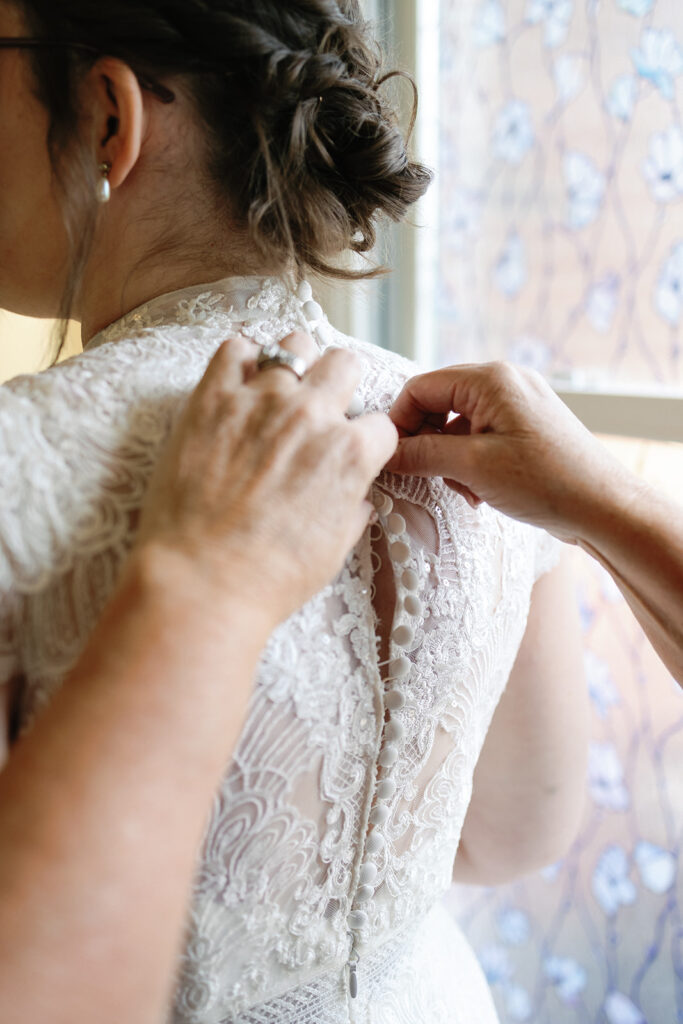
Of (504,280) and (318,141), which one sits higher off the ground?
(318,141)

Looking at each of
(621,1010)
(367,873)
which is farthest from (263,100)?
(621,1010)

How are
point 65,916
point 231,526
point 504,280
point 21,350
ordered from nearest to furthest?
point 65,916, point 231,526, point 21,350, point 504,280

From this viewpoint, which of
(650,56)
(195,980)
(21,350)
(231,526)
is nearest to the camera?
(231,526)

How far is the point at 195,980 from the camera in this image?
67cm

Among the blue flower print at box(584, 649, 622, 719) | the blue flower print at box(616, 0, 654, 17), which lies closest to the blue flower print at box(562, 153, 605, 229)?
the blue flower print at box(616, 0, 654, 17)

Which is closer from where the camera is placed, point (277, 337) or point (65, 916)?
point (65, 916)

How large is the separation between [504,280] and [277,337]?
980 millimetres

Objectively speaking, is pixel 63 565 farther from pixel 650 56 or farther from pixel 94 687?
pixel 650 56

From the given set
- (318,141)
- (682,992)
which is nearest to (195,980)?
(318,141)

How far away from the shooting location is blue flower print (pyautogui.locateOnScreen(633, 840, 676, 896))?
1.41 metres

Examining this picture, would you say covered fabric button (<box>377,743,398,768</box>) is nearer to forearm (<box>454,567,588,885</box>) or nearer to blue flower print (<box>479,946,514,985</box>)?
forearm (<box>454,567,588,885</box>)

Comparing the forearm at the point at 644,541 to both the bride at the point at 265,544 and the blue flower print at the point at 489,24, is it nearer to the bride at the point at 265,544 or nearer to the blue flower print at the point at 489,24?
the bride at the point at 265,544

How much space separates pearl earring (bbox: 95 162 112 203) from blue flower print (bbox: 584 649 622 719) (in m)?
1.13

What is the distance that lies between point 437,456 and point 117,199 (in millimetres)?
410
